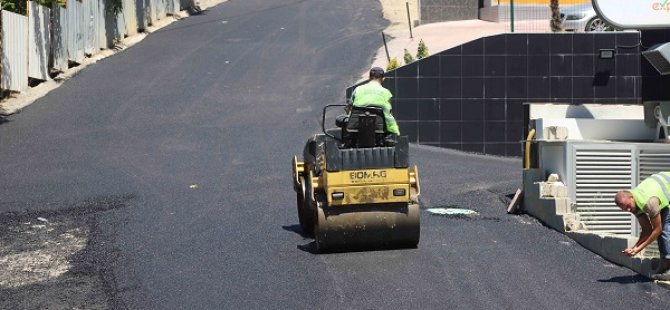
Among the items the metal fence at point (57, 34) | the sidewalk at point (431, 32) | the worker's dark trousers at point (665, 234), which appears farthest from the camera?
the sidewalk at point (431, 32)

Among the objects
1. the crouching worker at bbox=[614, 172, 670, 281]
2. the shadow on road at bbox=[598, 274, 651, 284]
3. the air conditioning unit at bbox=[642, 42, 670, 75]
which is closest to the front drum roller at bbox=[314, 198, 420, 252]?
the shadow on road at bbox=[598, 274, 651, 284]

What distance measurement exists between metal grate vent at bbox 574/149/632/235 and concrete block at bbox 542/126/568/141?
0.52 meters

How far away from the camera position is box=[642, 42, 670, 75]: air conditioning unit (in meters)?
14.5

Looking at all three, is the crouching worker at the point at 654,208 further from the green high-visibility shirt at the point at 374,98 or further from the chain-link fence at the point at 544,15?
the chain-link fence at the point at 544,15

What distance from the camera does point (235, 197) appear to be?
1534 centimetres

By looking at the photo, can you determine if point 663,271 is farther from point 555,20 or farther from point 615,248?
point 555,20

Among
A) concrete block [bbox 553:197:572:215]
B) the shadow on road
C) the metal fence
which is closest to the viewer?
the shadow on road

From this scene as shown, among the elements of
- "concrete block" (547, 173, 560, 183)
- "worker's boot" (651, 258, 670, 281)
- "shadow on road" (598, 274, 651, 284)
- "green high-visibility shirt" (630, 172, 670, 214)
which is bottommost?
"shadow on road" (598, 274, 651, 284)

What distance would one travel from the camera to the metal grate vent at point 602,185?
13.9m

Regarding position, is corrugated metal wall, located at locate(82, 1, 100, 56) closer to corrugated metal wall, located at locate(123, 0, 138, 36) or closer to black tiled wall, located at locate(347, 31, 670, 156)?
corrugated metal wall, located at locate(123, 0, 138, 36)

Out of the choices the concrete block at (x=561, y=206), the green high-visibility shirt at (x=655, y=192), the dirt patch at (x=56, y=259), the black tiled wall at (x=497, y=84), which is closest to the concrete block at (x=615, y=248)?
the green high-visibility shirt at (x=655, y=192)

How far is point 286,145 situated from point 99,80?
716cm

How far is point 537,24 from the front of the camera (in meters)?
29.4

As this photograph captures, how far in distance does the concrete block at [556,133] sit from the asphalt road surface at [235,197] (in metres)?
1.32
